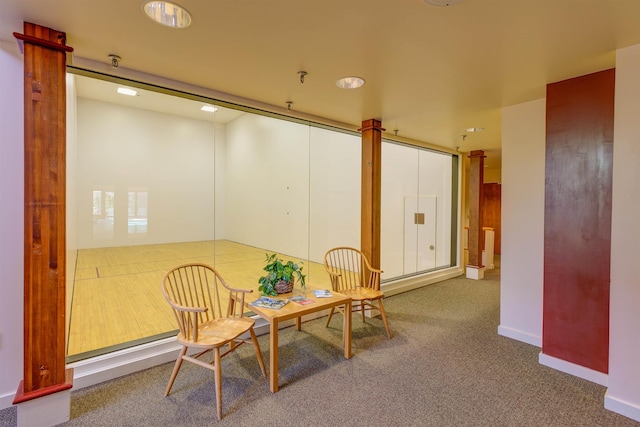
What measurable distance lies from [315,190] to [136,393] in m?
3.70

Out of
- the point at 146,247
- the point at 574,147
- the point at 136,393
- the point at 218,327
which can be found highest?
the point at 574,147

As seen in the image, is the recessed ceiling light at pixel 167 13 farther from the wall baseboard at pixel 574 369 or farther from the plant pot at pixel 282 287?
the wall baseboard at pixel 574 369

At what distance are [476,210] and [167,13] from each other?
608cm

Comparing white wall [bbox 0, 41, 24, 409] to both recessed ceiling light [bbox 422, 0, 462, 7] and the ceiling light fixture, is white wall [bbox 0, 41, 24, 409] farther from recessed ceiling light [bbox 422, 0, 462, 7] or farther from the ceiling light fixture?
recessed ceiling light [bbox 422, 0, 462, 7]

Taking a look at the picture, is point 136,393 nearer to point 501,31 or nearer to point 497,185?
point 501,31

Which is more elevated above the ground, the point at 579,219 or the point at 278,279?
the point at 579,219

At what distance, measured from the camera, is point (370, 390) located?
7.64 feet

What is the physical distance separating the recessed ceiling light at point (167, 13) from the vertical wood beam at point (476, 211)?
575cm

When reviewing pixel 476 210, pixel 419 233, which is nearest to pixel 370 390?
pixel 419 233

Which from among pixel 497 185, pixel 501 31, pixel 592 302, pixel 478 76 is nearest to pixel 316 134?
pixel 478 76

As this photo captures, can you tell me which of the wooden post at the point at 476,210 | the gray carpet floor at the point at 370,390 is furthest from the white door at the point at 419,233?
the gray carpet floor at the point at 370,390

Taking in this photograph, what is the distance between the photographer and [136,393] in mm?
2271

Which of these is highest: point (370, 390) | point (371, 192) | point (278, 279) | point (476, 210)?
point (371, 192)

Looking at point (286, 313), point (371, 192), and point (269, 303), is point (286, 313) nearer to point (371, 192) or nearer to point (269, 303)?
point (269, 303)
